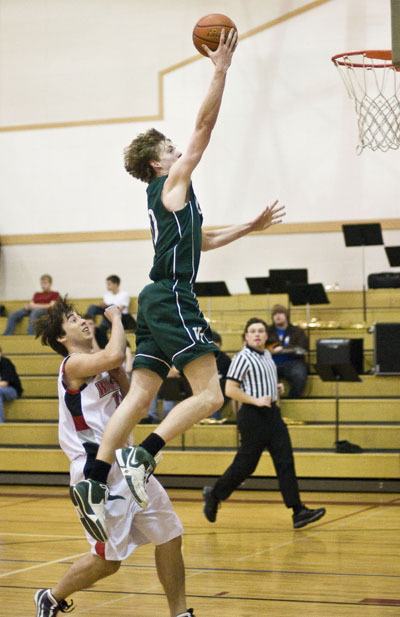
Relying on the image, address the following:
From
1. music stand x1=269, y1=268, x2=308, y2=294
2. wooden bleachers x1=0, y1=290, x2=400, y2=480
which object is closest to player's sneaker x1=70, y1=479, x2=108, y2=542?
wooden bleachers x1=0, y1=290, x2=400, y2=480

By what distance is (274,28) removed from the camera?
16672 millimetres

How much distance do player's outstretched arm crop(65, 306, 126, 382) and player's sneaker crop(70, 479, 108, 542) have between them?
56 centimetres

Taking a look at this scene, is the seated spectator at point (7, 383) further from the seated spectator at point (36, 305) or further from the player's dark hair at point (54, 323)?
the player's dark hair at point (54, 323)

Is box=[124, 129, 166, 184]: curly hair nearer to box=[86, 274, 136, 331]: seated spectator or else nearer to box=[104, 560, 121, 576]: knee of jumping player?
box=[104, 560, 121, 576]: knee of jumping player

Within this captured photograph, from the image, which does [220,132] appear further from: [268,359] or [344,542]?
[344,542]

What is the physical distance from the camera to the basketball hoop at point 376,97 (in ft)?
28.2

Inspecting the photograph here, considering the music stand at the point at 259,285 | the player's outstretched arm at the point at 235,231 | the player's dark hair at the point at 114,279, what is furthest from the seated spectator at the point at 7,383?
the player's outstretched arm at the point at 235,231

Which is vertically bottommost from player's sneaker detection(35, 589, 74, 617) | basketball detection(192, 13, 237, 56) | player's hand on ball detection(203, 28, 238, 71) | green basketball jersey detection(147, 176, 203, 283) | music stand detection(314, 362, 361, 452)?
player's sneaker detection(35, 589, 74, 617)

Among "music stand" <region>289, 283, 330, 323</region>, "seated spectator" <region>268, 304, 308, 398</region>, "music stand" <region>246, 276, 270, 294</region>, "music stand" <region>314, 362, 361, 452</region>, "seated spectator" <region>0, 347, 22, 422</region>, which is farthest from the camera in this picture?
"music stand" <region>246, 276, 270, 294</region>

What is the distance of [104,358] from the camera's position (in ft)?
16.2

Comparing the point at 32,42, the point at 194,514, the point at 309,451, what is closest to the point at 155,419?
the point at 309,451

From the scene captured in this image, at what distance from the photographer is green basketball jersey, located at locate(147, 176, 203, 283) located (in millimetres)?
4859

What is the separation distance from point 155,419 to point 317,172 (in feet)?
18.8

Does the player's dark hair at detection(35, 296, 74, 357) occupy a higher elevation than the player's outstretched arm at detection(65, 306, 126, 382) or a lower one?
higher
